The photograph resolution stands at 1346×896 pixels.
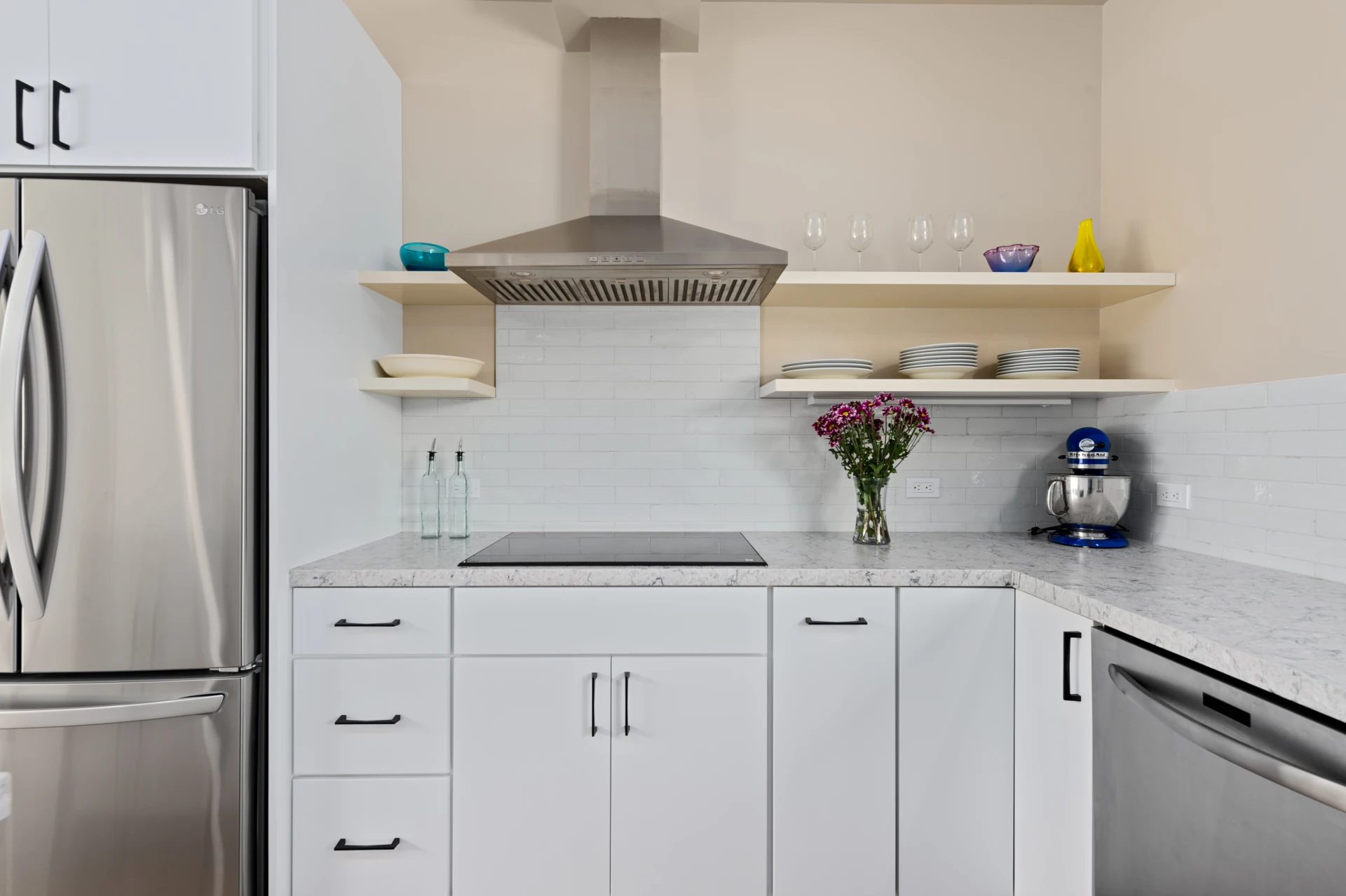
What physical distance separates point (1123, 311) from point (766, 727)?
1884 mm

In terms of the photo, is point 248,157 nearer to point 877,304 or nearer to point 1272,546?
point 877,304

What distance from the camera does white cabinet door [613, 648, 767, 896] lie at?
1696 millimetres

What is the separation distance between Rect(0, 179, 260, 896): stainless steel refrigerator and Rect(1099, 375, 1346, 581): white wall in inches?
97.7

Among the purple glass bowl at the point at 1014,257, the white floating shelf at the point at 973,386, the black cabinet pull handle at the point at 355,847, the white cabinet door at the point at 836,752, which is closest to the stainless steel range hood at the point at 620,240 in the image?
the white floating shelf at the point at 973,386

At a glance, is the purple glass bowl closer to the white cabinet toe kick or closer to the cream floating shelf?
the cream floating shelf

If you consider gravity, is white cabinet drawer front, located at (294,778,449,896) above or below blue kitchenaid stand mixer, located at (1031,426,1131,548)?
below

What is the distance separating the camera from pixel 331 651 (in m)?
1.69

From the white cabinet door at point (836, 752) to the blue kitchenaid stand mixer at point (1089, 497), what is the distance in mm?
792

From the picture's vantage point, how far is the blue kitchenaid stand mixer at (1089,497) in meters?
2.04

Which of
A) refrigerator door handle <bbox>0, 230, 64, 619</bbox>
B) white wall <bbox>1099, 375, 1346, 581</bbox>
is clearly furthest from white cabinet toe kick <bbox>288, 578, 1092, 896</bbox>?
white wall <bbox>1099, 375, 1346, 581</bbox>

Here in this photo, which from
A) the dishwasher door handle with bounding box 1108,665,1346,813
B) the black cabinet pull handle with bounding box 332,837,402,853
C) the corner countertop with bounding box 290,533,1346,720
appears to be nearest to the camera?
the dishwasher door handle with bounding box 1108,665,1346,813

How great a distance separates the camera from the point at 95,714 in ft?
4.89

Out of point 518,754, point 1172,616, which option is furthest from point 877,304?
point 518,754

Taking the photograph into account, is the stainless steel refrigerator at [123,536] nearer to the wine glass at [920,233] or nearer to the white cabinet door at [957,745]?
the white cabinet door at [957,745]
